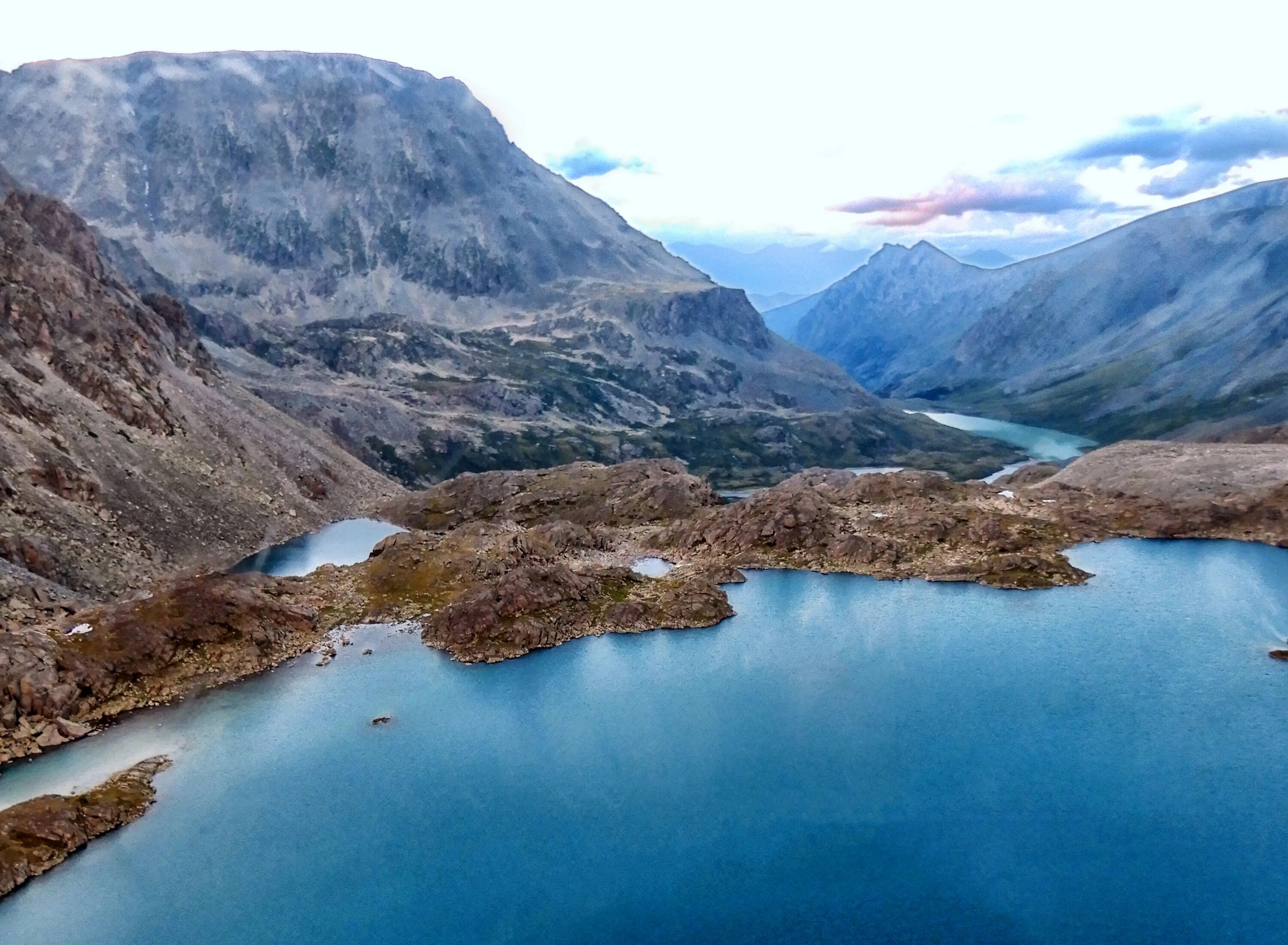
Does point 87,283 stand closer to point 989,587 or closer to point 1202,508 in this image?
point 989,587

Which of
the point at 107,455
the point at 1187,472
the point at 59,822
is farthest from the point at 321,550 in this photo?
Answer: the point at 1187,472

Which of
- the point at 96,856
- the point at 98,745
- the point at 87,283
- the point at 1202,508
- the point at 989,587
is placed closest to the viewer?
the point at 96,856

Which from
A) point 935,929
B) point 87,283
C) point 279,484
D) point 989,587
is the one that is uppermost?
point 87,283

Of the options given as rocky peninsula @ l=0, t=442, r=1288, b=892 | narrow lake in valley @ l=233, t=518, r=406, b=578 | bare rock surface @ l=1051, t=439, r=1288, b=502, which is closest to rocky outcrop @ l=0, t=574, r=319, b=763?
rocky peninsula @ l=0, t=442, r=1288, b=892

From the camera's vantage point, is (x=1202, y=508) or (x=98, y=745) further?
(x=1202, y=508)

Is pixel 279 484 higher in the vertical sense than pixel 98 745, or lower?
higher

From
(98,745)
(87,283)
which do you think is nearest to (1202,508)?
(98,745)

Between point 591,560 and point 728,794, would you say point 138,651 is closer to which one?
point 728,794

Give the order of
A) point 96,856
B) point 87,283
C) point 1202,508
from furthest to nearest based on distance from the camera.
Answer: point 87,283
point 1202,508
point 96,856
